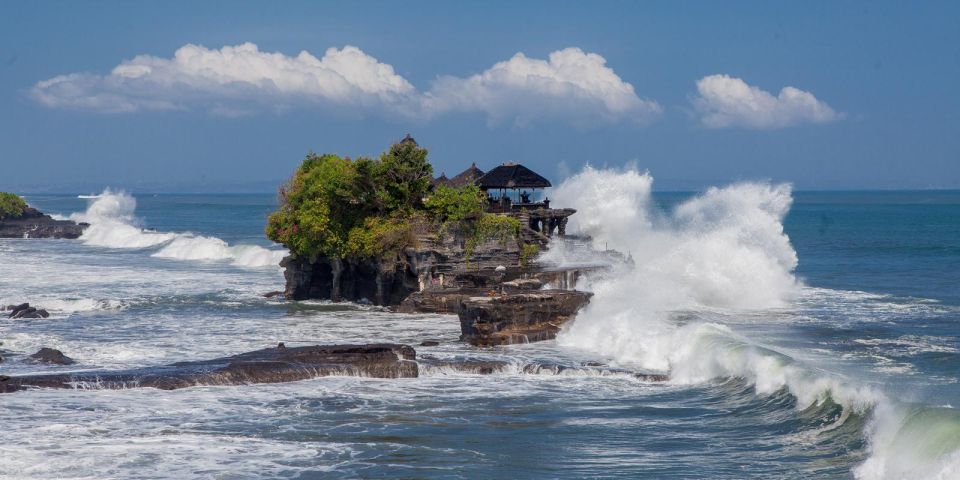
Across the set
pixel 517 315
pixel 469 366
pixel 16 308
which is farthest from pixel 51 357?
pixel 517 315

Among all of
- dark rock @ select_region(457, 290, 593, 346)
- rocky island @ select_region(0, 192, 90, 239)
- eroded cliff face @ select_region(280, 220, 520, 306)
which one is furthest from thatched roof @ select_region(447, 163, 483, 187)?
rocky island @ select_region(0, 192, 90, 239)

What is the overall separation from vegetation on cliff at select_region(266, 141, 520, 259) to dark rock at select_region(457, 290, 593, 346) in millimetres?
9204

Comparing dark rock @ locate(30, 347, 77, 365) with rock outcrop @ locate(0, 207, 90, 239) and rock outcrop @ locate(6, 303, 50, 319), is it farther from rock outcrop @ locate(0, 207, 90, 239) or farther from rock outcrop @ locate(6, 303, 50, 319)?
rock outcrop @ locate(0, 207, 90, 239)

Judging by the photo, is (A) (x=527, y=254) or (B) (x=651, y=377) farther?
(A) (x=527, y=254)

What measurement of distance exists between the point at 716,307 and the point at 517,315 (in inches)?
548

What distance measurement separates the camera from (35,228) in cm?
8856

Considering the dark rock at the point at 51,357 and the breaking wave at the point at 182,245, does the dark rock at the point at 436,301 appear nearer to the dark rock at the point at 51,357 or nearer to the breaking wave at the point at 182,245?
the dark rock at the point at 51,357

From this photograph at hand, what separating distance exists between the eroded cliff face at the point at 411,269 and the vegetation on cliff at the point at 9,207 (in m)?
53.5

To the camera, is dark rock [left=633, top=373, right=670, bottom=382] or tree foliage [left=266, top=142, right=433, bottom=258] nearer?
dark rock [left=633, top=373, right=670, bottom=382]

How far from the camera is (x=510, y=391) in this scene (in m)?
25.2

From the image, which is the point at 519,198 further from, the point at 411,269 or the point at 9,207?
the point at 9,207

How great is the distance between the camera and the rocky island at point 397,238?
134 ft

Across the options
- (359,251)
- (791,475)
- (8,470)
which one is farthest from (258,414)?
(359,251)

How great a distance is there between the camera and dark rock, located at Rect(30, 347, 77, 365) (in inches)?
1113
